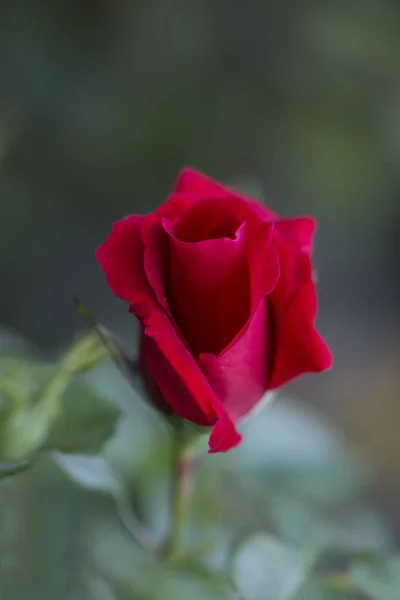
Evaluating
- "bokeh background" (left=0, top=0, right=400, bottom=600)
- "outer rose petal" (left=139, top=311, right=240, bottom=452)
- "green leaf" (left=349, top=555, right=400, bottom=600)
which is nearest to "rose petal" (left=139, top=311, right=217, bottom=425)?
"outer rose petal" (left=139, top=311, right=240, bottom=452)

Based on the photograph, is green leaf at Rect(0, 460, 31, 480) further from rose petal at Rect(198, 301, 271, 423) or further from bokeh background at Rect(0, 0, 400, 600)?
bokeh background at Rect(0, 0, 400, 600)

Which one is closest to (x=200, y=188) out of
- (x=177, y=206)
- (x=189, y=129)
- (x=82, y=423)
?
(x=177, y=206)

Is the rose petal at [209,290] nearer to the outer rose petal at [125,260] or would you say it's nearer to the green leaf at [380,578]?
the outer rose petal at [125,260]

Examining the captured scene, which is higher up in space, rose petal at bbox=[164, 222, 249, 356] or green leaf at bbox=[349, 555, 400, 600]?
rose petal at bbox=[164, 222, 249, 356]

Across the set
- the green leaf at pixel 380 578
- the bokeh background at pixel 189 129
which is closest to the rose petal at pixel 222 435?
the green leaf at pixel 380 578

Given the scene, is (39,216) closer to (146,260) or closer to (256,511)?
(256,511)

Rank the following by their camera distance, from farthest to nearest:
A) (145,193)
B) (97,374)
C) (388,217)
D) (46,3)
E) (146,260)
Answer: (388,217), (145,193), (46,3), (97,374), (146,260)

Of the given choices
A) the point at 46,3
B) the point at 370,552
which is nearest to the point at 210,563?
the point at 370,552

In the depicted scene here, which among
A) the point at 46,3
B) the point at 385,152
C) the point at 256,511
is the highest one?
the point at 385,152
